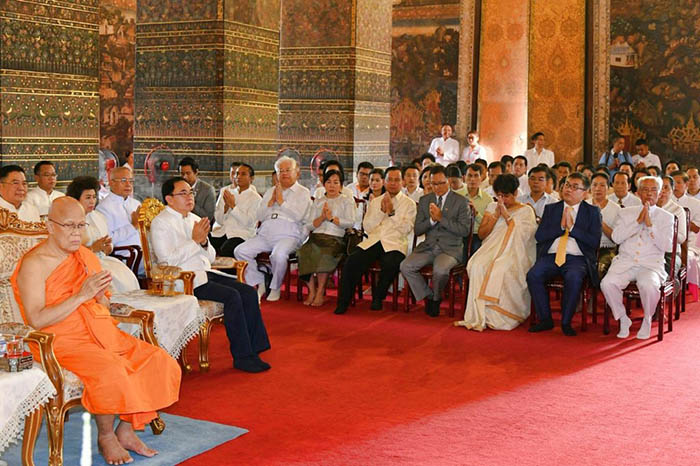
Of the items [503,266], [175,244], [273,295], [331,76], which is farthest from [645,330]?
[331,76]

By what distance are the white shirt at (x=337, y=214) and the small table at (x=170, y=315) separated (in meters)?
3.66

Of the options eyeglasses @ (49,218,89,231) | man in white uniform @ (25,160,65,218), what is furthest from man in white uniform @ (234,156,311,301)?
eyeglasses @ (49,218,89,231)

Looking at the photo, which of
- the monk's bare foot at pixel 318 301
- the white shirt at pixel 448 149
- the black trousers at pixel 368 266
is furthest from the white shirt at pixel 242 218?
the white shirt at pixel 448 149

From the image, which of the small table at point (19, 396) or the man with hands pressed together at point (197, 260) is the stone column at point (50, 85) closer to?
the man with hands pressed together at point (197, 260)

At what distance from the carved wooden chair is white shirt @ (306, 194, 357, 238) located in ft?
14.8

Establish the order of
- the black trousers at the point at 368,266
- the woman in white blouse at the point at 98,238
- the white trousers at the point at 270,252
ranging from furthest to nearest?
the white trousers at the point at 270,252 → the black trousers at the point at 368,266 → the woman in white blouse at the point at 98,238

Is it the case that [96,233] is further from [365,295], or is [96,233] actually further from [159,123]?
[159,123]

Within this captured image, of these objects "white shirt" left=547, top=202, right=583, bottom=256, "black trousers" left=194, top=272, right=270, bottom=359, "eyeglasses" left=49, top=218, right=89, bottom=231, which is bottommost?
"black trousers" left=194, top=272, right=270, bottom=359

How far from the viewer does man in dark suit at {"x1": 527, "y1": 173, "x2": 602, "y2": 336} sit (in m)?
8.52

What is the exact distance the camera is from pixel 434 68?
21094 mm

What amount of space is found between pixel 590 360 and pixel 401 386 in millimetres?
1776

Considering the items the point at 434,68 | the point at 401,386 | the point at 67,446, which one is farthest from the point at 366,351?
the point at 434,68

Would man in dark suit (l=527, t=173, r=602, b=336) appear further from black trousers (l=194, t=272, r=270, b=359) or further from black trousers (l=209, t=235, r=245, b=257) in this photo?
black trousers (l=209, t=235, r=245, b=257)

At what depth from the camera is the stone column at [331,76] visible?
45.5 ft
